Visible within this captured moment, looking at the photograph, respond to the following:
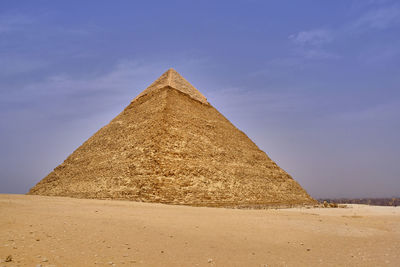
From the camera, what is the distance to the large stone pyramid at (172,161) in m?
18.2

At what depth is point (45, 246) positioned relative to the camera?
391 centimetres

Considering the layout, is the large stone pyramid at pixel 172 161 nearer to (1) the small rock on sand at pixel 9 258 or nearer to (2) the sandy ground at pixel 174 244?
(2) the sandy ground at pixel 174 244

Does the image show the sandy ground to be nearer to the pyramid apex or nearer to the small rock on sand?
the small rock on sand

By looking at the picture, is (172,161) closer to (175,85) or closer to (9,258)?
(175,85)

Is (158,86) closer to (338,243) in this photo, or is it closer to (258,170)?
(258,170)

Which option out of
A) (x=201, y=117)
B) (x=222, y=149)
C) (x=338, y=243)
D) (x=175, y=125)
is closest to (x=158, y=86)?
(x=201, y=117)

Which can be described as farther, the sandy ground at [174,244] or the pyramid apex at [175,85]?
the pyramid apex at [175,85]

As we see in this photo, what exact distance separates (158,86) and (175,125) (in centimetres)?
808

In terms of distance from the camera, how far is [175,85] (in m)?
30.2

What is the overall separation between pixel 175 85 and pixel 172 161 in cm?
1246

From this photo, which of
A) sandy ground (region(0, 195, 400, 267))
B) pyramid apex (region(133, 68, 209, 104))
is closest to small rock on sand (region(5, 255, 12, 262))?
sandy ground (region(0, 195, 400, 267))

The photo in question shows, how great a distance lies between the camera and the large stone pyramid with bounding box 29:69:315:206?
1823 cm

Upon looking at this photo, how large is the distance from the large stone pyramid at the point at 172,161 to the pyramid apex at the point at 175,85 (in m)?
0.14

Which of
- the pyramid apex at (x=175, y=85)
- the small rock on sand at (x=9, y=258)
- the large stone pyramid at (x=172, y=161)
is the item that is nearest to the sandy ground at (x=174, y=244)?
the small rock on sand at (x=9, y=258)
